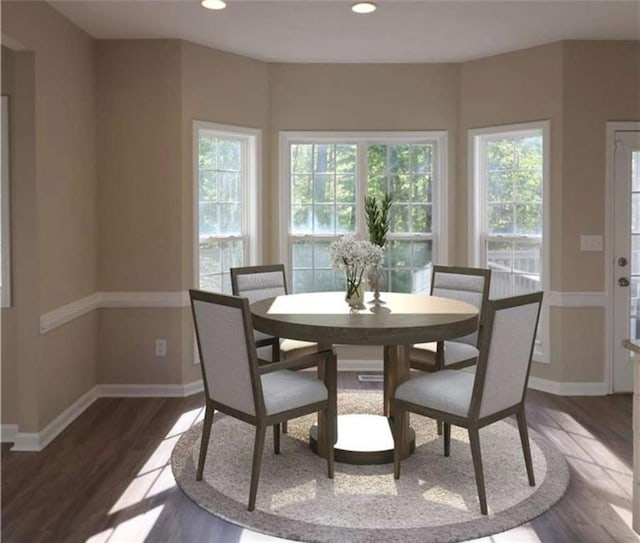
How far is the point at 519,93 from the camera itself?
4613 millimetres

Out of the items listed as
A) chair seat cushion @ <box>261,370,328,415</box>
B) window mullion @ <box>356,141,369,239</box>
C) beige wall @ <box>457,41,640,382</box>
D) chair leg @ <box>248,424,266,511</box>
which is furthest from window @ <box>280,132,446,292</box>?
chair leg @ <box>248,424,266,511</box>

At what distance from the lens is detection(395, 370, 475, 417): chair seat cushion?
2.71 meters

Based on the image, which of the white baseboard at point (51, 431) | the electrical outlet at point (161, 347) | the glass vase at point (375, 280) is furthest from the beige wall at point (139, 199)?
the glass vase at point (375, 280)

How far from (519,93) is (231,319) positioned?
3189 millimetres

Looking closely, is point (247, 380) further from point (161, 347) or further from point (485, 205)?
point (485, 205)

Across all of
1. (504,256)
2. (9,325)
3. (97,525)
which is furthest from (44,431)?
(504,256)

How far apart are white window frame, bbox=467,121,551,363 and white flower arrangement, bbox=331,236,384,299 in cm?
180

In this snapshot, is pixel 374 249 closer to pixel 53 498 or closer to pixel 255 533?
pixel 255 533

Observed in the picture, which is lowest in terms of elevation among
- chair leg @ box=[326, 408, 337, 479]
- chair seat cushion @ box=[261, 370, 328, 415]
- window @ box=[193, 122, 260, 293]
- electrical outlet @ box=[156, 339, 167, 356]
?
chair leg @ box=[326, 408, 337, 479]

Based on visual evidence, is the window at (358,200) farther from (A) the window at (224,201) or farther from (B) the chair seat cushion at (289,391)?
(B) the chair seat cushion at (289,391)

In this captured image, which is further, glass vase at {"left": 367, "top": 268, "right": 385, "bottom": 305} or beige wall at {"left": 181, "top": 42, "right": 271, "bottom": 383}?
beige wall at {"left": 181, "top": 42, "right": 271, "bottom": 383}

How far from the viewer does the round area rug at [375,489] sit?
2.54 metres

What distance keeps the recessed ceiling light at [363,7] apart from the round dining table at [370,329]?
1.77 m

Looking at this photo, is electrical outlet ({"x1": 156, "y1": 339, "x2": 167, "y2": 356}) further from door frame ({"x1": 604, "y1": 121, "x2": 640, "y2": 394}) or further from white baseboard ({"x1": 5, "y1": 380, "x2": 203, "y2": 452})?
door frame ({"x1": 604, "y1": 121, "x2": 640, "y2": 394})
